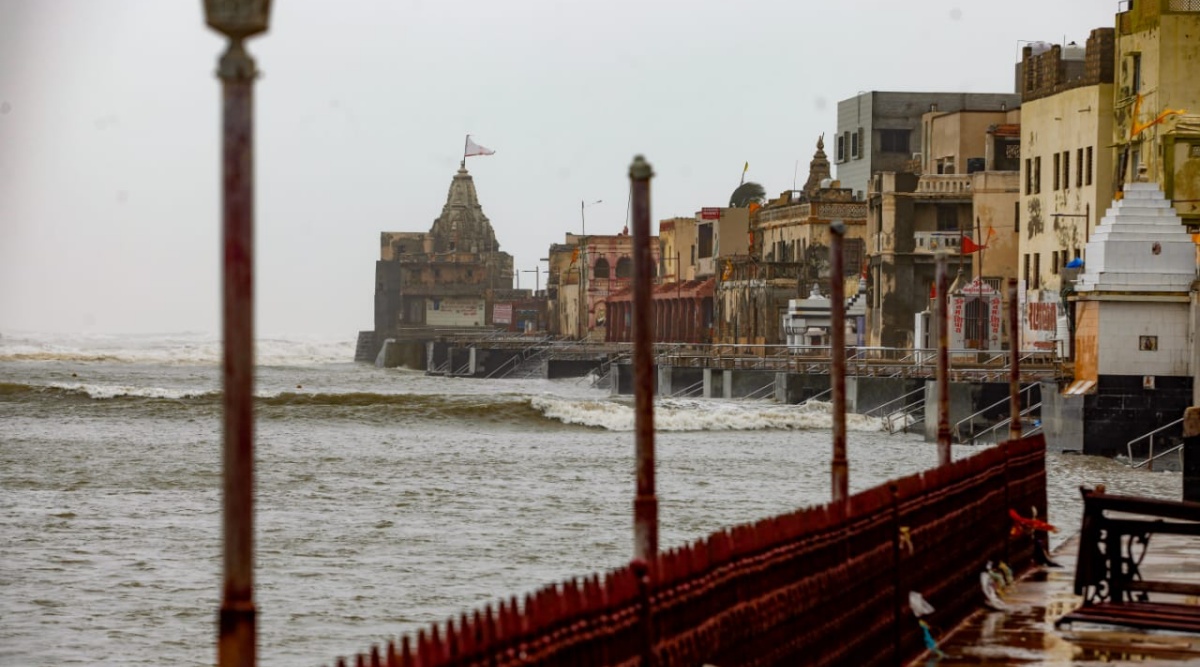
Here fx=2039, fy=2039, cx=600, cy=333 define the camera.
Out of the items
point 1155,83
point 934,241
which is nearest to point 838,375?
point 1155,83

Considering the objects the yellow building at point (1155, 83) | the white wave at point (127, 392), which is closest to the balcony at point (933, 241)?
the yellow building at point (1155, 83)

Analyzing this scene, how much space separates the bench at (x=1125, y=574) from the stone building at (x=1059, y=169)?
4527 centimetres

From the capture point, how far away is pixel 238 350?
7000 millimetres

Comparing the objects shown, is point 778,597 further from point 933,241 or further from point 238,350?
point 933,241

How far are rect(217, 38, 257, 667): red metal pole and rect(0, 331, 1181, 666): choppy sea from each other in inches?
557

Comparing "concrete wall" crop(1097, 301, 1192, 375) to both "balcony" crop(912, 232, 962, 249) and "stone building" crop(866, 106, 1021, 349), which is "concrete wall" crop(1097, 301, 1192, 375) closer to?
"stone building" crop(866, 106, 1021, 349)

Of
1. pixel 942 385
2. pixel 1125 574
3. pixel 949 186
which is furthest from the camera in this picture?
pixel 949 186

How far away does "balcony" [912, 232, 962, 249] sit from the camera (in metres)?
81.3

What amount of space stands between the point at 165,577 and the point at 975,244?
176 feet

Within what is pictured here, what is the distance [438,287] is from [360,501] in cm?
13523

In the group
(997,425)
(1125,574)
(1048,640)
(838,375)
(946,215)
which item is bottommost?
(997,425)

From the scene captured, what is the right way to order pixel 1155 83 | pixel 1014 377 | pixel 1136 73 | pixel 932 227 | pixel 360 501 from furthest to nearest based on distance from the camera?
pixel 932 227, pixel 1136 73, pixel 1155 83, pixel 360 501, pixel 1014 377

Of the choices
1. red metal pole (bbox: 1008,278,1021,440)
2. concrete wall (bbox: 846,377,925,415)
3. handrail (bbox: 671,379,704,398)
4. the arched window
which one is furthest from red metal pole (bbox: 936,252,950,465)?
the arched window

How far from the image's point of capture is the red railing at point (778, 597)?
8.48 meters
